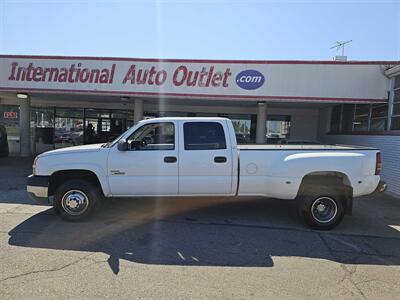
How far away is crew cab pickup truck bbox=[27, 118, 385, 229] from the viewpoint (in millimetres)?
5680

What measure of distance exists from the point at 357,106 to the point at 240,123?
6344mm

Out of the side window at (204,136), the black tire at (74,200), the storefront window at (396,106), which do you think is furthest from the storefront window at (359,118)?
the black tire at (74,200)

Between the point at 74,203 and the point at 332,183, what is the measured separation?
4.76 meters

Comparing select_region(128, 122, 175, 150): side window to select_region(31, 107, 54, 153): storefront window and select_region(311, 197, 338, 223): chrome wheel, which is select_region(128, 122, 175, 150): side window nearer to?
select_region(311, 197, 338, 223): chrome wheel

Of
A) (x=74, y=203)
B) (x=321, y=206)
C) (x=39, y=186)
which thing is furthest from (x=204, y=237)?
(x=39, y=186)

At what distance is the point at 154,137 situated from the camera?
5988 mm

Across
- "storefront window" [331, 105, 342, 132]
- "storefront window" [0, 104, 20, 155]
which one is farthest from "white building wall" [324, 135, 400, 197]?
"storefront window" [0, 104, 20, 155]

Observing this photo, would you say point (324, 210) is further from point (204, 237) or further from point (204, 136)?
point (204, 136)

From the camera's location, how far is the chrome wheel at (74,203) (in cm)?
582

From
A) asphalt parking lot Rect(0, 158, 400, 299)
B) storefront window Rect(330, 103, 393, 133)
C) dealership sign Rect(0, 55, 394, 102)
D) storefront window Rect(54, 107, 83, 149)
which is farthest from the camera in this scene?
storefront window Rect(54, 107, 83, 149)

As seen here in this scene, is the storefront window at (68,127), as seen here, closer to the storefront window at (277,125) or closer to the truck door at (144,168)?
the storefront window at (277,125)

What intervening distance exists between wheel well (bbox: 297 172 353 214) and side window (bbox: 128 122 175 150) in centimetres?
251

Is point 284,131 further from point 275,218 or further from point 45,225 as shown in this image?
point 45,225

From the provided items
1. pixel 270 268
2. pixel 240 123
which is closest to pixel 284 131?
pixel 240 123
